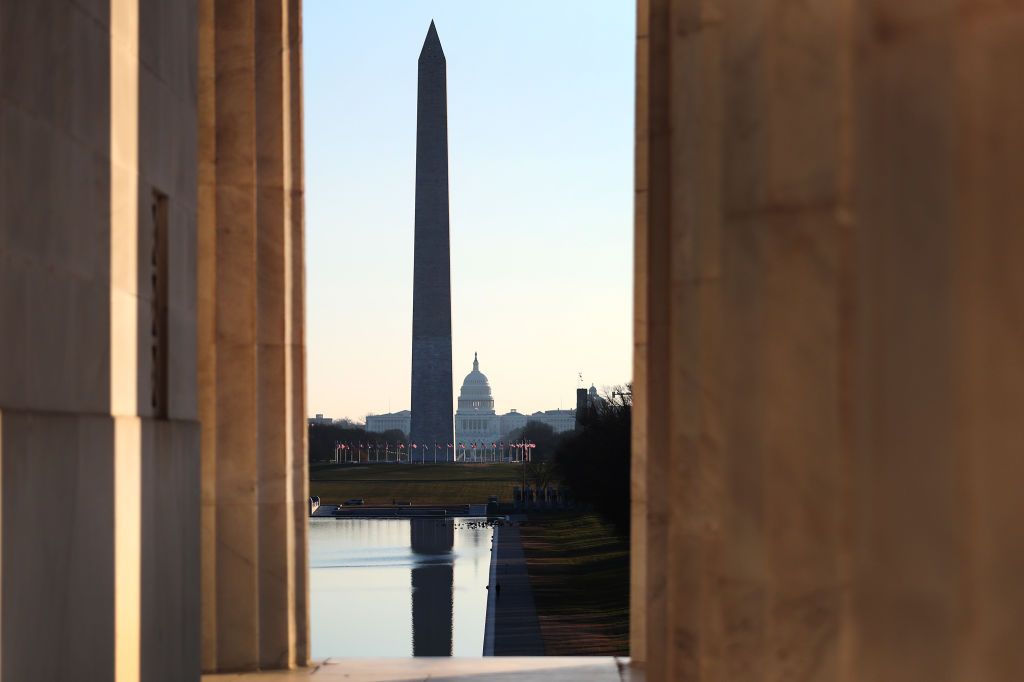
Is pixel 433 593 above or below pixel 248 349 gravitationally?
below

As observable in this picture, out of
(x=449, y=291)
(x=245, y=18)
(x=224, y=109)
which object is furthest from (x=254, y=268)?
(x=449, y=291)

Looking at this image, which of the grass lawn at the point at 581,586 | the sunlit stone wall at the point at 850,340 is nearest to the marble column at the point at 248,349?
the sunlit stone wall at the point at 850,340

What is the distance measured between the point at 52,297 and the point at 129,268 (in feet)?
6.82

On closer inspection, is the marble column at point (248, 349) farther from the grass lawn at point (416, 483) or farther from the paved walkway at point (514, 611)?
the grass lawn at point (416, 483)

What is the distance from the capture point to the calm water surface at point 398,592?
32.5 m

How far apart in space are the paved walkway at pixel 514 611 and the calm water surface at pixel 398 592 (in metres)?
0.54

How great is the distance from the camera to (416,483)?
134 meters

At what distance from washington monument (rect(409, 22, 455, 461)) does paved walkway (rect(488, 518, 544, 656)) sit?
62184 mm

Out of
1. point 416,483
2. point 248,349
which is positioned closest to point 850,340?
point 248,349

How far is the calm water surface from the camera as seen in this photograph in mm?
32500

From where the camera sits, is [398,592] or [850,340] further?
[398,592]

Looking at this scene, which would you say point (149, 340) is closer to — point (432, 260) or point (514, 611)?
point (514, 611)

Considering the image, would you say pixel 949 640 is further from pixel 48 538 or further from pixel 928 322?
pixel 48 538

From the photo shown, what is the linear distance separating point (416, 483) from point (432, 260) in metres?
22.7
